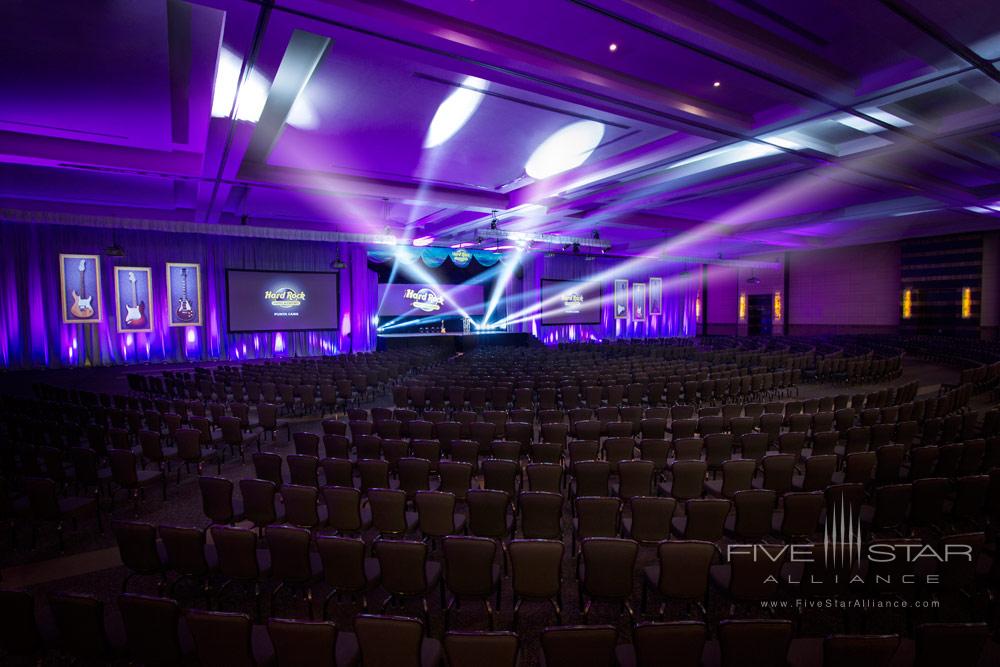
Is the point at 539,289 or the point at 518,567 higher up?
the point at 539,289

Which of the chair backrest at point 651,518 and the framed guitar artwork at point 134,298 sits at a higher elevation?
the framed guitar artwork at point 134,298

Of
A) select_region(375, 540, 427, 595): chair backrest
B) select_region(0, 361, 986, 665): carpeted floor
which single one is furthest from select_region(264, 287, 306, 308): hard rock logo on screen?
select_region(375, 540, 427, 595): chair backrest

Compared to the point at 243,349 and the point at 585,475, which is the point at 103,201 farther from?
the point at 585,475

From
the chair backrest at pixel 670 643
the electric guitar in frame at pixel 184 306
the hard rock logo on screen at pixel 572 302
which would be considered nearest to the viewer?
the chair backrest at pixel 670 643

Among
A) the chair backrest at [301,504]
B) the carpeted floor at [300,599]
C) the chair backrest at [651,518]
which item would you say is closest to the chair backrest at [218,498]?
the chair backrest at [301,504]

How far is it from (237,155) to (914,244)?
26.0 metres

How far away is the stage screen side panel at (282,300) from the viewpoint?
56.7 feet

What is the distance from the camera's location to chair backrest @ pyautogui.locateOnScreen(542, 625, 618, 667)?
7.27 ft

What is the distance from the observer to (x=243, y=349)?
57.3 ft

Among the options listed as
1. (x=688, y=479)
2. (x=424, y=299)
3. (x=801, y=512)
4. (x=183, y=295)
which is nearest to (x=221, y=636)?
(x=688, y=479)

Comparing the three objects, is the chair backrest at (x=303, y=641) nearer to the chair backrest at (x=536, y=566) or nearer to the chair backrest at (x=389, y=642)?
the chair backrest at (x=389, y=642)

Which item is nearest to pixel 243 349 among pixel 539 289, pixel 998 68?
pixel 539 289

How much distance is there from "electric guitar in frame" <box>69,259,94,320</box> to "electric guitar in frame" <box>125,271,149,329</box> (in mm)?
880

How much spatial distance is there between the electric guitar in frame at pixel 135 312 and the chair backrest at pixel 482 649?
17.2 m
